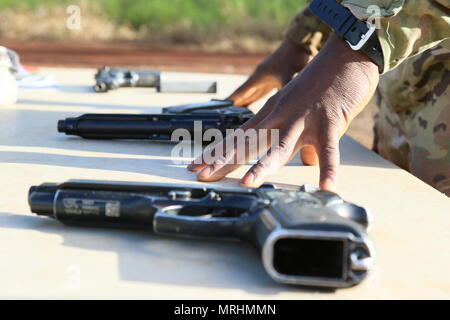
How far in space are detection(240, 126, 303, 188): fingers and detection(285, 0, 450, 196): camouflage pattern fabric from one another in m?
0.31

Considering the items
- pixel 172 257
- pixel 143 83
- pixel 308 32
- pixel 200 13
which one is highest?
pixel 200 13

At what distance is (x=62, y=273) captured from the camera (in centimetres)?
100

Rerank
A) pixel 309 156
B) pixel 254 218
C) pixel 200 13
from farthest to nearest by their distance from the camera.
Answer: pixel 200 13, pixel 309 156, pixel 254 218

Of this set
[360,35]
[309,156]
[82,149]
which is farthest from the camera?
[82,149]

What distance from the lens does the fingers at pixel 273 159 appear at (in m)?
1.43

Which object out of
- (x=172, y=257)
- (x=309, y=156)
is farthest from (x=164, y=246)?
(x=309, y=156)

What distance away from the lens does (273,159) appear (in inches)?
56.8

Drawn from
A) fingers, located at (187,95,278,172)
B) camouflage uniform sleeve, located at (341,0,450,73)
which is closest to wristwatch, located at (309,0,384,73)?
camouflage uniform sleeve, located at (341,0,450,73)

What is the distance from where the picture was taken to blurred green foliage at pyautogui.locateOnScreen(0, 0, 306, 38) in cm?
1457

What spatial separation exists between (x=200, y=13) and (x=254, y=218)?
14767 mm

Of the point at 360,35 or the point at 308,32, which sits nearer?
the point at 360,35

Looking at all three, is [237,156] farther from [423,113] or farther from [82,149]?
[423,113]
